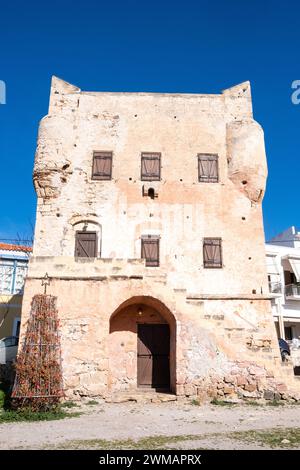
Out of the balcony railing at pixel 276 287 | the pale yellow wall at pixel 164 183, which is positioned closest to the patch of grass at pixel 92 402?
the pale yellow wall at pixel 164 183

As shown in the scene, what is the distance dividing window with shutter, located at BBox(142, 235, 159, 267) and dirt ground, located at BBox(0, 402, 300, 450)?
6.14 meters

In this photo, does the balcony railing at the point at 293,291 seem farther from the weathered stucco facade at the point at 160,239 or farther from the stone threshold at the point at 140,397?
the stone threshold at the point at 140,397

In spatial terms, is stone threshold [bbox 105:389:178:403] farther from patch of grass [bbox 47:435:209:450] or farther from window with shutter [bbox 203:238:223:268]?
window with shutter [bbox 203:238:223:268]

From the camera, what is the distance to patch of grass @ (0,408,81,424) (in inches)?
440

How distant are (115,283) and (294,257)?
1977 cm

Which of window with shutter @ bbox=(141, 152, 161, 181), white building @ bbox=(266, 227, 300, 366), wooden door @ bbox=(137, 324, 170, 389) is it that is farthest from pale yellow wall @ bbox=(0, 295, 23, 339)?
white building @ bbox=(266, 227, 300, 366)

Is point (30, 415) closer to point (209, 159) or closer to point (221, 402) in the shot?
point (221, 402)

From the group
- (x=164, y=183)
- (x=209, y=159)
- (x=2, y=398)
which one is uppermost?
(x=209, y=159)

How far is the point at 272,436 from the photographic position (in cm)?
925

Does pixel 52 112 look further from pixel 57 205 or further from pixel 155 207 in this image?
pixel 155 207

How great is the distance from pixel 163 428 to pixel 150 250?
29.1 feet

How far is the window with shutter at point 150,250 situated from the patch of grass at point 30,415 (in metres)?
7.60

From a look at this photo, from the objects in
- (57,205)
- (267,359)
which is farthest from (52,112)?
(267,359)

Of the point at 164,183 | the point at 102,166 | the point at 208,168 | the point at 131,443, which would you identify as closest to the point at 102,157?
the point at 102,166
